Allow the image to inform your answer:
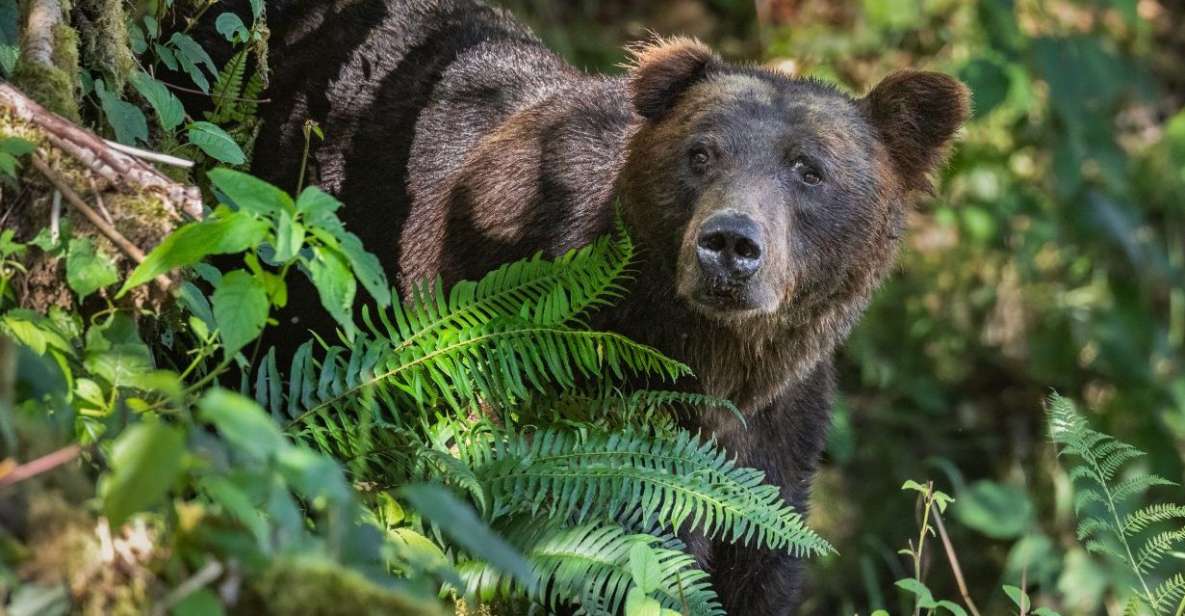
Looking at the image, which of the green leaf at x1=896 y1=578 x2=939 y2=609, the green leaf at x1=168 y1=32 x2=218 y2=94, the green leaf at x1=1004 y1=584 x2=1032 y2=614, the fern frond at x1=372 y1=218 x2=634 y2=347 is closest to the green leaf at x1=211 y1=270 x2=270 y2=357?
the fern frond at x1=372 y1=218 x2=634 y2=347

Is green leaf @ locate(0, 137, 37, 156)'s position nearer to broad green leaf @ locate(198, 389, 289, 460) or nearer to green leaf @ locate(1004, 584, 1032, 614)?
broad green leaf @ locate(198, 389, 289, 460)

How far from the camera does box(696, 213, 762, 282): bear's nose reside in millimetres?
4816

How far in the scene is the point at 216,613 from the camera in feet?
7.45

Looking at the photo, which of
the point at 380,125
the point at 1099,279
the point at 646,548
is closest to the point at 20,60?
the point at 646,548

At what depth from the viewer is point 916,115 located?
5605 millimetres

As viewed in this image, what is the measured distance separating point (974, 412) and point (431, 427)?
714 centimetres

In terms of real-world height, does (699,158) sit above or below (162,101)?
below

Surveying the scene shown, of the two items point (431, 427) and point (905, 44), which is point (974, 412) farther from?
point (431, 427)

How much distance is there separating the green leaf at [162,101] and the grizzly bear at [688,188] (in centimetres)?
154

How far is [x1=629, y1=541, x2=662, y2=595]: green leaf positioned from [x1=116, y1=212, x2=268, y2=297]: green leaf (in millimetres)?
1298

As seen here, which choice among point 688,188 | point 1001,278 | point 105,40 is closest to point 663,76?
point 688,188

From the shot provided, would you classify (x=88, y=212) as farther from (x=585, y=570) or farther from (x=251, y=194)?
(x=585, y=570)

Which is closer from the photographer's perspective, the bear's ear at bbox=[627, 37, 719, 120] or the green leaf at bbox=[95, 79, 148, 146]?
the green leaf at bbox=[95, 79, 148, 146]

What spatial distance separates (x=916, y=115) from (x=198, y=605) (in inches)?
157
